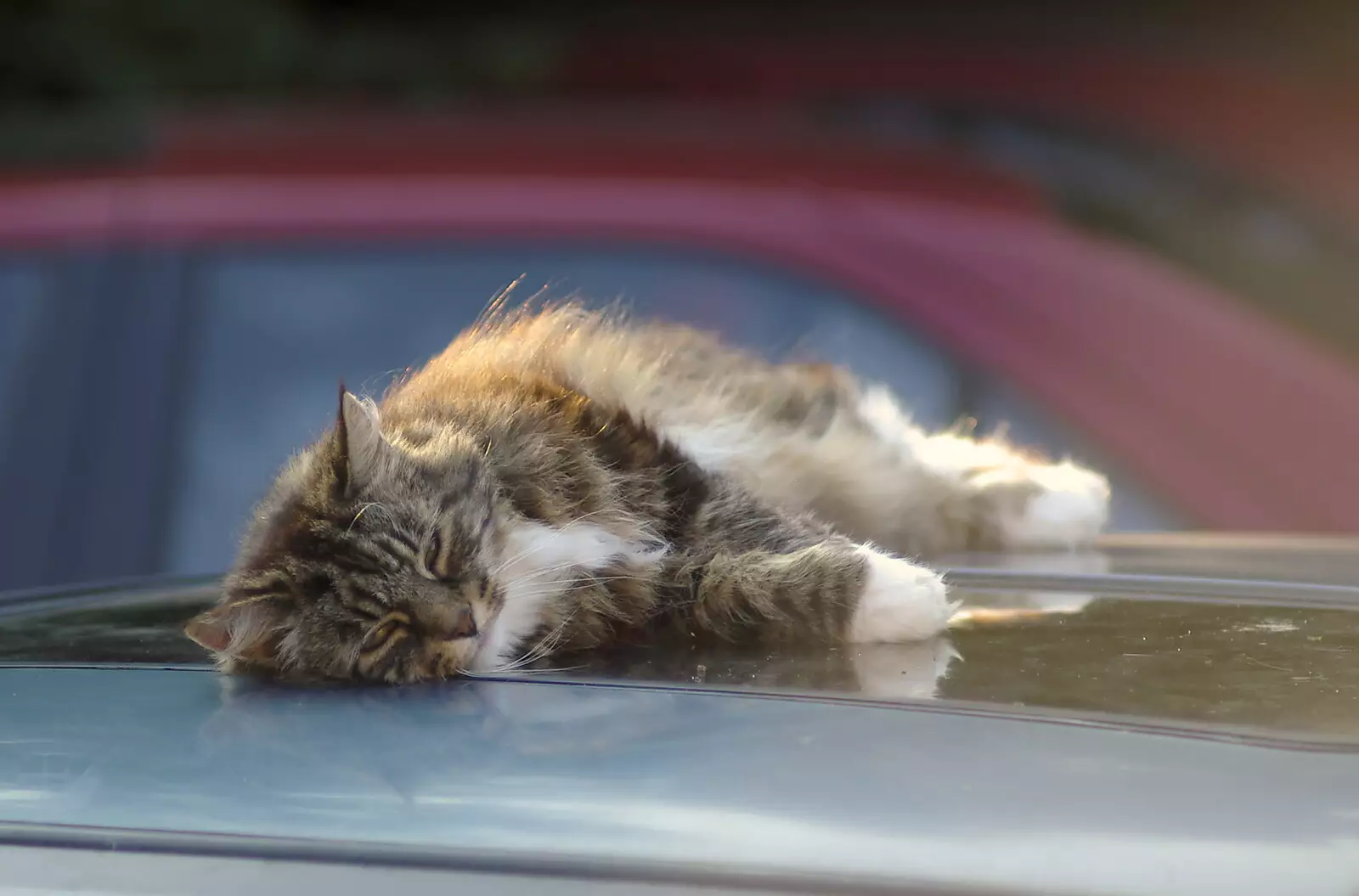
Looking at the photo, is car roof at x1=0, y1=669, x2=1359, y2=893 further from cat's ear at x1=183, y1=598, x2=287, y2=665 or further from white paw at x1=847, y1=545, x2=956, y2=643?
white paw at x1=847, y1=545, x2=956, y2=643

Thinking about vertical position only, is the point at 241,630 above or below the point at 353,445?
below

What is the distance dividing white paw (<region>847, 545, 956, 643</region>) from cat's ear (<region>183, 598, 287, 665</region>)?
68 cm

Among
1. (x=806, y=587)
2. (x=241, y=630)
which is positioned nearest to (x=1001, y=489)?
(x=806, y=587)

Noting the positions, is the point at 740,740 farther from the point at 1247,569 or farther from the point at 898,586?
the point at 1247,569

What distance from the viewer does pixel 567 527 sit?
180 centimetres

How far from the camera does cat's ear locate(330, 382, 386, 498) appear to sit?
1.60 metres

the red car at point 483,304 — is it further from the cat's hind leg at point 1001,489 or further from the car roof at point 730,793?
the car roof at point 730,793

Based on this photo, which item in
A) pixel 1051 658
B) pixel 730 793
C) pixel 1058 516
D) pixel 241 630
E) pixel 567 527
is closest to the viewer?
pixel 730 793

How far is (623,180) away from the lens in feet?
10.3

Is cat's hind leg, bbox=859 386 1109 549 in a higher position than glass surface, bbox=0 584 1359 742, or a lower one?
higher

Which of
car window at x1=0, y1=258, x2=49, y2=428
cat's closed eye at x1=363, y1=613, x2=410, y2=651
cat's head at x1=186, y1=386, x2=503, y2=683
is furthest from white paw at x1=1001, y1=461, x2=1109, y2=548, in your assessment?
car window at x1=0, y1=258, x2=49, y2=428

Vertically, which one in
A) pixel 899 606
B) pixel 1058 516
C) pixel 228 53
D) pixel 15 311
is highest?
pixel 228 53

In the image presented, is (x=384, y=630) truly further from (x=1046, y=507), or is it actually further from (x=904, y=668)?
(x=1046, y=507)

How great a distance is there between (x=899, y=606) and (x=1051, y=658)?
0.91 feet
